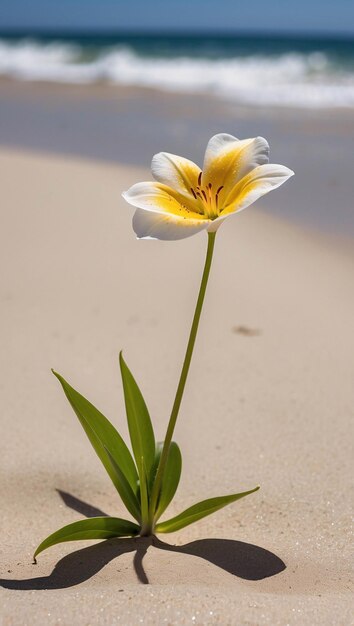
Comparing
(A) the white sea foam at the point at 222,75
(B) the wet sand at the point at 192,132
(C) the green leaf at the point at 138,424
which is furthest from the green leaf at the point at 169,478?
(A) the white sea foam at the point at 222,75

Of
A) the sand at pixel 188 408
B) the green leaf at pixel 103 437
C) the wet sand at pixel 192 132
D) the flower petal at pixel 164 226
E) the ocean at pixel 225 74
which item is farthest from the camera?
the ocean at pixel 225 74

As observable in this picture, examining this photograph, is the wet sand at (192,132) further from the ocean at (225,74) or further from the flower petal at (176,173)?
the flower petal at (176,173)

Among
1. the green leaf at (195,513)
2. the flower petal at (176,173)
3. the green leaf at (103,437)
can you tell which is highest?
the flower petal at (176,173)

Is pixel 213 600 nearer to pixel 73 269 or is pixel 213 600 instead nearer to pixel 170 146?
pixel 73 269

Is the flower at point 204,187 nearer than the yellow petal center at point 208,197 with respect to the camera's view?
Yes

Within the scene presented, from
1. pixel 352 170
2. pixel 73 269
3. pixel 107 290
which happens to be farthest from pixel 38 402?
pixel 352 170

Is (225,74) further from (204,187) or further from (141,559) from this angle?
(141,559)

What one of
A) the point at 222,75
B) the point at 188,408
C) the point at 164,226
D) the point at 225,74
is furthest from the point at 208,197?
the point at 225,74

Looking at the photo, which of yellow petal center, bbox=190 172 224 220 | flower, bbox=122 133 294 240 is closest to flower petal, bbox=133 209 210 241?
flower, bbox=122 133 294 240
